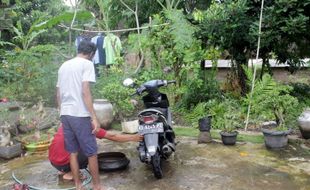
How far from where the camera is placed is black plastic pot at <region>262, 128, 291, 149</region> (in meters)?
5.13

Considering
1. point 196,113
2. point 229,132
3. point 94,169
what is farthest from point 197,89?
point 94,169

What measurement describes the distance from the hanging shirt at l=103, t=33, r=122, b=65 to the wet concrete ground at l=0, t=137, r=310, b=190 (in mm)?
3094

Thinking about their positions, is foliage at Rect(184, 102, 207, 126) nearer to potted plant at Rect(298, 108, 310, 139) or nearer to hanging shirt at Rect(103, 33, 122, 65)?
potted plant at Rect(298, 108, 310, 139)

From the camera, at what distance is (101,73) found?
7.78 metres

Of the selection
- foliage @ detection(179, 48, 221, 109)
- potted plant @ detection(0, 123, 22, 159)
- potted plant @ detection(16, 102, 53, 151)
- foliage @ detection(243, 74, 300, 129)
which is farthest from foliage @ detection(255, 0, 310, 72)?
potted plant @ detection(0, 123, 22, 159)

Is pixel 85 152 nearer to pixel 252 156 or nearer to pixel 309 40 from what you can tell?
pixel 252 156

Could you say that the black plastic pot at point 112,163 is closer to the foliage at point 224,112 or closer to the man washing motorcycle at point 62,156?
the man washing motorcycle at point 62,156

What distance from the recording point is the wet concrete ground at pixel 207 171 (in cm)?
402

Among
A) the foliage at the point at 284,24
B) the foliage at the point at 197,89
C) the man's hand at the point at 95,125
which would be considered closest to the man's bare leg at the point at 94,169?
the man's hand at the point at 95,125

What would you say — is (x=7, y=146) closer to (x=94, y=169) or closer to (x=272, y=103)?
(x=94, y=169)

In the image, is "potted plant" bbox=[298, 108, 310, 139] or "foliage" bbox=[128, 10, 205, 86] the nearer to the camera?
"potted plant" bbox=[298, 108, 310, 139]

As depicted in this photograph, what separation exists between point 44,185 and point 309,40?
18.7 feet

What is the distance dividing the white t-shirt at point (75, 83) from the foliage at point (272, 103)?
293 centimetres

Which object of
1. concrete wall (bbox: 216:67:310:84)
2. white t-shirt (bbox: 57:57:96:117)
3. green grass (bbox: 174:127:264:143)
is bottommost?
green grass (bbox: 174:127:264:143)
